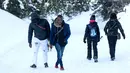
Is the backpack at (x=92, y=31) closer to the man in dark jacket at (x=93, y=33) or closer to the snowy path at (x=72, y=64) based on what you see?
the man in dark jacket at (x=93, y=33)

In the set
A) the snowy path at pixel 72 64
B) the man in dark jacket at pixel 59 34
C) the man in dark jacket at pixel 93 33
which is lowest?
the snowy path at pixel 72 64

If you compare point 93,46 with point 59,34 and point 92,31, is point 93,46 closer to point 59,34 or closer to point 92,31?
point 92,31

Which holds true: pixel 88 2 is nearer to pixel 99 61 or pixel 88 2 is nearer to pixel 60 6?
pixel 60 6

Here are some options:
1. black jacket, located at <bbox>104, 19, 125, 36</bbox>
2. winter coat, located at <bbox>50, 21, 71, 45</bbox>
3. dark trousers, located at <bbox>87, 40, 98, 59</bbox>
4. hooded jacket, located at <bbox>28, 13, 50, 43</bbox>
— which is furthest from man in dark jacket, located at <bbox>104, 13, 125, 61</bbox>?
hooded jacket, located at <bbox>28, 13, 50, 43</bbox>

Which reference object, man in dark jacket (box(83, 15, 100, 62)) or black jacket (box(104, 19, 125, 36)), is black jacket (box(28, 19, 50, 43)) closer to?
man in dark jacket (box(83, 15, 100, 62))

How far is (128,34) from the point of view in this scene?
25.7 m

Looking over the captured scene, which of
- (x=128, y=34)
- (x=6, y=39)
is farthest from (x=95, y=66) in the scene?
(x=128, y=34)

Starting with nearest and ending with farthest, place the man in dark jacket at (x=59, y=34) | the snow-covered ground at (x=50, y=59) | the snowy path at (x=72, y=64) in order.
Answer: the man in dark jacket at (x=59, y=34), the snowy path at (x=72, y=64), the snow-covered ground at (x=50, y=59)

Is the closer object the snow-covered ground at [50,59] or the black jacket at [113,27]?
the snow-covered ground at [50,59]

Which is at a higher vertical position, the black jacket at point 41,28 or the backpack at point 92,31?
the backpack at point 92,31

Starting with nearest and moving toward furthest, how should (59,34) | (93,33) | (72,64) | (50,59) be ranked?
(59,34) → (72,64) → (93,33) → (50,59)

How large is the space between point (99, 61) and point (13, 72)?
12.6 feet

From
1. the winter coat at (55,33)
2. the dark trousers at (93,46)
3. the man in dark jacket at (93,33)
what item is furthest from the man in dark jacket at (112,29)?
the winter coat at (55,33)

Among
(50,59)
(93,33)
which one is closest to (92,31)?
(93,33)
